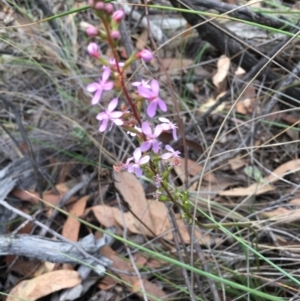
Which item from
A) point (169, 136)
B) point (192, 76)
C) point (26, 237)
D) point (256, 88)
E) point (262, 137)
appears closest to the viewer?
point (26, 237)

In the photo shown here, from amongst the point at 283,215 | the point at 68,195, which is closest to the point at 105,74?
the point at 283,215

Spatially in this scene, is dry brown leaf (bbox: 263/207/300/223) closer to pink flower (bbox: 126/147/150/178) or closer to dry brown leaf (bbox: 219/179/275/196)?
dry brown leaf (bbox: 219/179/275/196)

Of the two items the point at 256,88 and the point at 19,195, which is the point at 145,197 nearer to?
the point at 19,195

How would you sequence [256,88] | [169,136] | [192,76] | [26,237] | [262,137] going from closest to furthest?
[26,237] → [169,136] → [262,137] → [256,88] → [192,76]

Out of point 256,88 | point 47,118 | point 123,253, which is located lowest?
point 123,253

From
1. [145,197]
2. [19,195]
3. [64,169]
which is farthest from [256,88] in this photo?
[19,195]

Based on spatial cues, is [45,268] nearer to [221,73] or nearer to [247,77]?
[247,77]

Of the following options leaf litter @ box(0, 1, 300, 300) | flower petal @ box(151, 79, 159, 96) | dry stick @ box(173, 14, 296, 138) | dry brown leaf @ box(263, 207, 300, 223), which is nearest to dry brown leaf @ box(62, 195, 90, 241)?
leaf litter @ box(0, 1, 300, 300)
